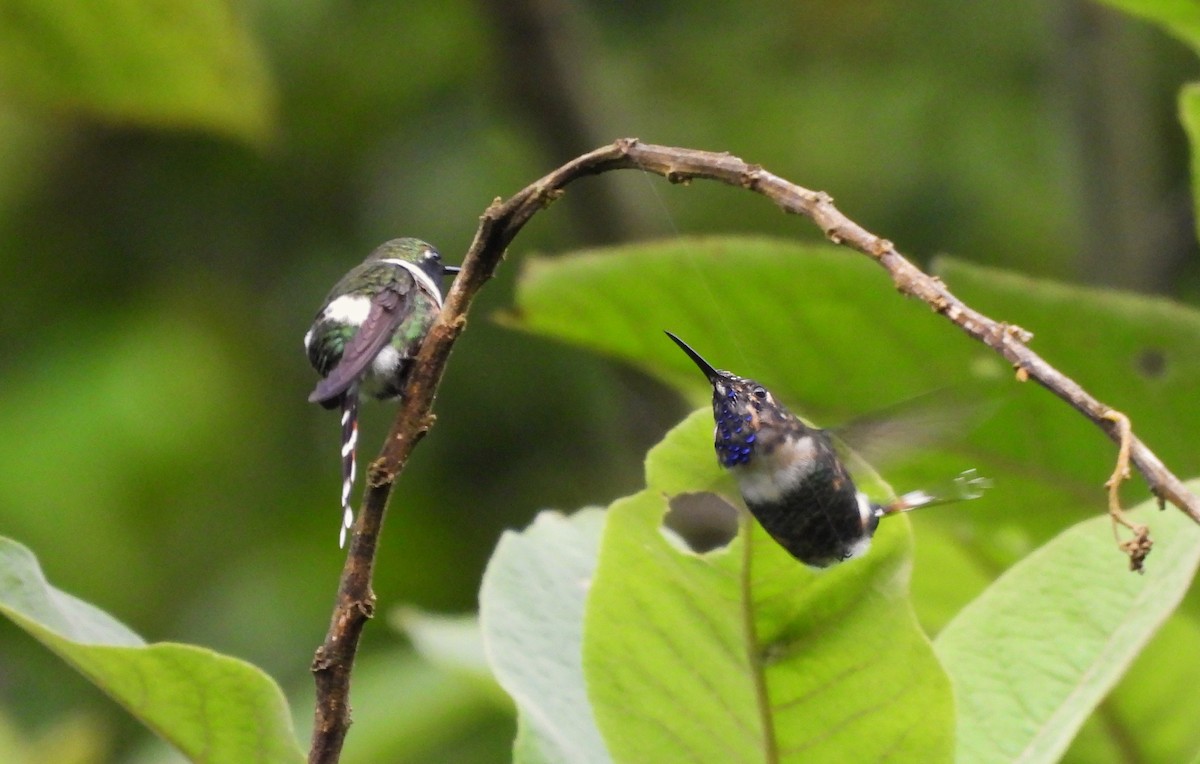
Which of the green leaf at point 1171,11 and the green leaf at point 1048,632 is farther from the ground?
the green leaf at point 1171,11

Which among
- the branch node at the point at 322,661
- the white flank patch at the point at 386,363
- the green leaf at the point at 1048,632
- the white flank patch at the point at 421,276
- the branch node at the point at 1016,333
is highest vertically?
the white flank patch at the point at 421,276

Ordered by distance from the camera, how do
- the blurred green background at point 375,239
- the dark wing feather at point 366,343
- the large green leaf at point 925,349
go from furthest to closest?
the blurred green background at point 375,239, the large green leaf at point 925,349, the dark wing feather at point 366,343

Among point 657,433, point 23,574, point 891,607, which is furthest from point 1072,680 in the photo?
point 657,433

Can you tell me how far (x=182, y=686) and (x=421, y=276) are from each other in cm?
57

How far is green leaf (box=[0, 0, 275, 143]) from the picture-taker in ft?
6.26

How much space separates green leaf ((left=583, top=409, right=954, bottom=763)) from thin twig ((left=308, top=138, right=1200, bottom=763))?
0.63ft

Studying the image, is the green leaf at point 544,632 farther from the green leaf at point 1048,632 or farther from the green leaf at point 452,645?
the green leaf at point 1048,632

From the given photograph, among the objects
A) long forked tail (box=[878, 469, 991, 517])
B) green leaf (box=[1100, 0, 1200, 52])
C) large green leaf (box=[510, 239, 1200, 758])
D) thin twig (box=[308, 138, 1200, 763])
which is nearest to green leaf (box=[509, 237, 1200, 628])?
large green leaf (box=[510, 239, 1200, 758])

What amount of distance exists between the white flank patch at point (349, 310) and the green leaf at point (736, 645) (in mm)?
466

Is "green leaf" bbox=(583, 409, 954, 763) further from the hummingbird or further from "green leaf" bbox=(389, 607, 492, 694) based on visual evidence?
"green leaf" bbox=(389, 607, 492, 694)

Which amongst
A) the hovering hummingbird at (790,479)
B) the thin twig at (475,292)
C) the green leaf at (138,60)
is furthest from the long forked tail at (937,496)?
the green leaf at (138,60)

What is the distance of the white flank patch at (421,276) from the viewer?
156cm

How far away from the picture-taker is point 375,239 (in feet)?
13.1

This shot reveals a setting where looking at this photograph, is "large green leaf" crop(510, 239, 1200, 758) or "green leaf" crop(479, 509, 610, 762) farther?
"large green leaf" crop(510, 239, 1200, 758)
